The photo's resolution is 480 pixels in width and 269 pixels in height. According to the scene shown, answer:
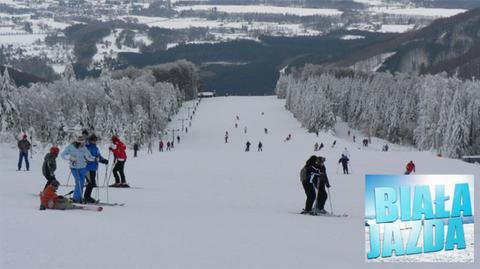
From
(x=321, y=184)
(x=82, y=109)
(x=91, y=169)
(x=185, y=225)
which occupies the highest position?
(x=91, y=169)

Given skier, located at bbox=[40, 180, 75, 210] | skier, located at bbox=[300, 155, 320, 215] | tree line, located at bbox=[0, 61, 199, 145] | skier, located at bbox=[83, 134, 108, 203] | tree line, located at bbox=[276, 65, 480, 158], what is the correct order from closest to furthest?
skier, located at bbox=[40, 180, 75, 210], skier, located at bbox=[83, 134, 108, 203], skier, located at bbox=[300, 155, 320, 215], tree line, located at bbox=[0, 61, 199, 145], tree line, located at bbox=[276, 65, 480, 158]

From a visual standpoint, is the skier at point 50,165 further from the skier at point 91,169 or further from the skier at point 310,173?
the skier at point 310,173

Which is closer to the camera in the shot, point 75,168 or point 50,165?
point 75,168

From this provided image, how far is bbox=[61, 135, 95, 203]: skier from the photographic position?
13062 mm

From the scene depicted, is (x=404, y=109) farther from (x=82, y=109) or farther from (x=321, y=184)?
(x=321, y=184)

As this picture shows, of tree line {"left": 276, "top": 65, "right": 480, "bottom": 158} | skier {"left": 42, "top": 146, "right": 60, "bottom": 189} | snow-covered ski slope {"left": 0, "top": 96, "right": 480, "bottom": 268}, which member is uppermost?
skier {"left": 42, "top": 146, "right": 60, "bottom": 189}

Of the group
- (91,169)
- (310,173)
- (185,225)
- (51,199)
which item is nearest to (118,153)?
(91,169)

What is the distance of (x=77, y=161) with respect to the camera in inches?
515

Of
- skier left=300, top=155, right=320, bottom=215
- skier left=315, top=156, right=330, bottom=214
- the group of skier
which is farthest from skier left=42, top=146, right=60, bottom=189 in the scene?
skier left=315, top=156, right=330, bottom=214

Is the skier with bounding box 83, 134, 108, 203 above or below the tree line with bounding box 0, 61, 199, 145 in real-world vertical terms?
above

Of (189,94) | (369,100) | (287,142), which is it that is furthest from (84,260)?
(189,94)

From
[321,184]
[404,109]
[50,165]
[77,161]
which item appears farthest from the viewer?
[404,109]

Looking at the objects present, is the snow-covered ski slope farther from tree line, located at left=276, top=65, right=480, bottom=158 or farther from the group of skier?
tree line, located at left=276, top=65, right=480, bottom=158

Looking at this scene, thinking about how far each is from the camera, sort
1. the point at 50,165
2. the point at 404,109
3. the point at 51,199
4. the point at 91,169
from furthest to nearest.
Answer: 1. the point at 404,109
2. the point at 91,169
3. the point at 50,165
4. the point at 51,199
